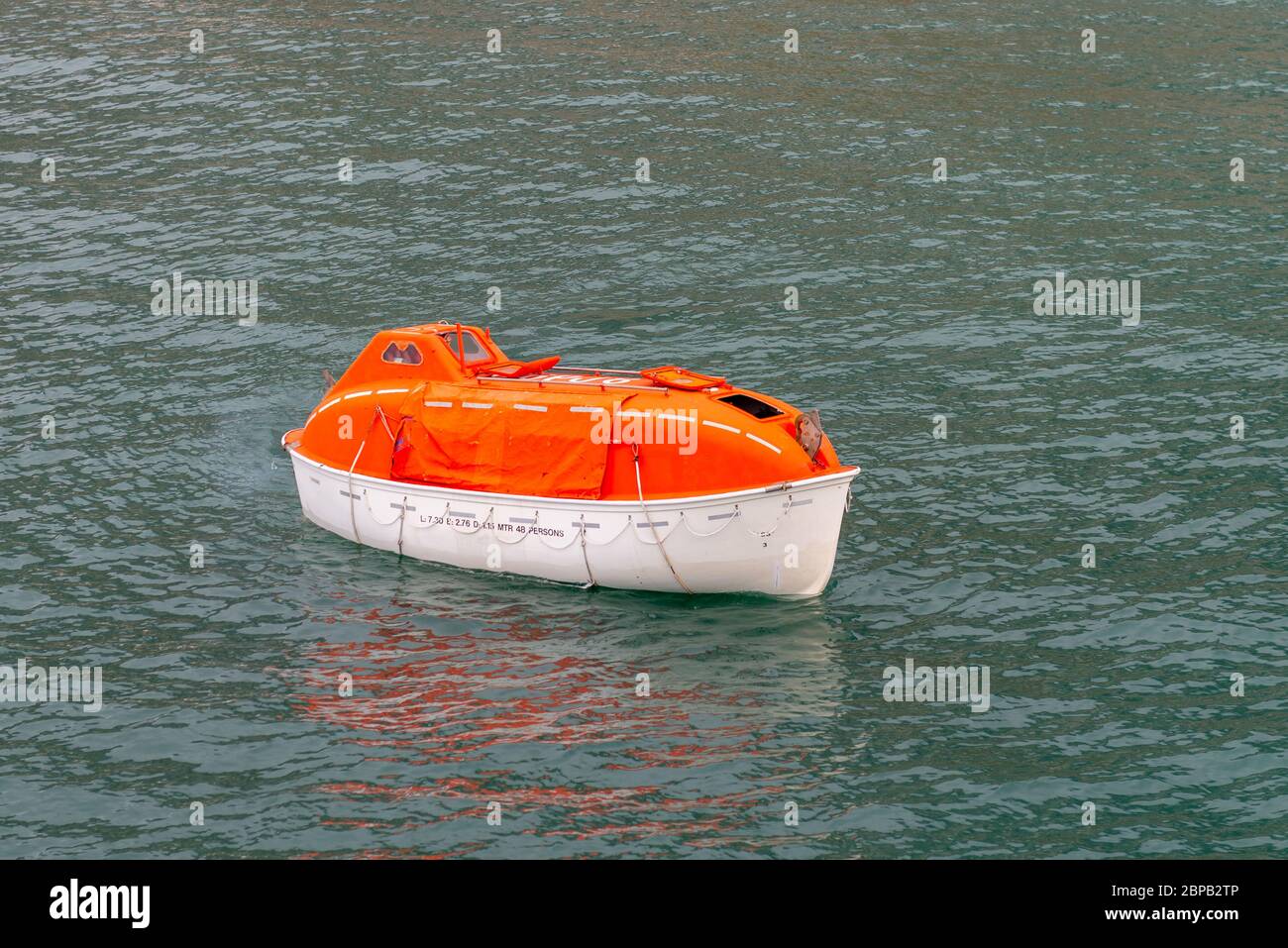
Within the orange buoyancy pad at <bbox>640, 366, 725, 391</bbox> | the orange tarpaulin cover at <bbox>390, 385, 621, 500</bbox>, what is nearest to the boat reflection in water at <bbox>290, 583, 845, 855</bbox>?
the orange tarpaulin cover at <bbox>390, 385, 621, 500</bbox>

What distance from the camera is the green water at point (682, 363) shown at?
2450 centimetres

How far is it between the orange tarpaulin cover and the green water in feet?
Result: 6.66

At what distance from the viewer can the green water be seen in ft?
80.4

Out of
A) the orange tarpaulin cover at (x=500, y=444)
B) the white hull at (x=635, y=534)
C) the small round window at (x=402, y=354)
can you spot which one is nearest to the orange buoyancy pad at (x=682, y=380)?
the orange tarpaulin cover at (x=500, y=444)

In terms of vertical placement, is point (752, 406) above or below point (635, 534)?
above

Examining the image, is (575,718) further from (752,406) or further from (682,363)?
(682,363)

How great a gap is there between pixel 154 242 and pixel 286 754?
2693 centimetres

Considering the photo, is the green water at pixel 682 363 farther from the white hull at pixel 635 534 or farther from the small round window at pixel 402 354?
the small round window at pixel 402 354

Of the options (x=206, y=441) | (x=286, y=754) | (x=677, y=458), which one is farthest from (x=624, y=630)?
(x=206, y=441)

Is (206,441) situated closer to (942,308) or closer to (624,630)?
(624,630)

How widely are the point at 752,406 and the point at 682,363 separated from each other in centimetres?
1052

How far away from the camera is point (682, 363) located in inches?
1567

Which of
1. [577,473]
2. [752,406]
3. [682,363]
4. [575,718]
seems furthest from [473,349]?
[575,718]

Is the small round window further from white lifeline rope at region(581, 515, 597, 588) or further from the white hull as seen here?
white lifeline rope at region(581, 515, 597, 588)
